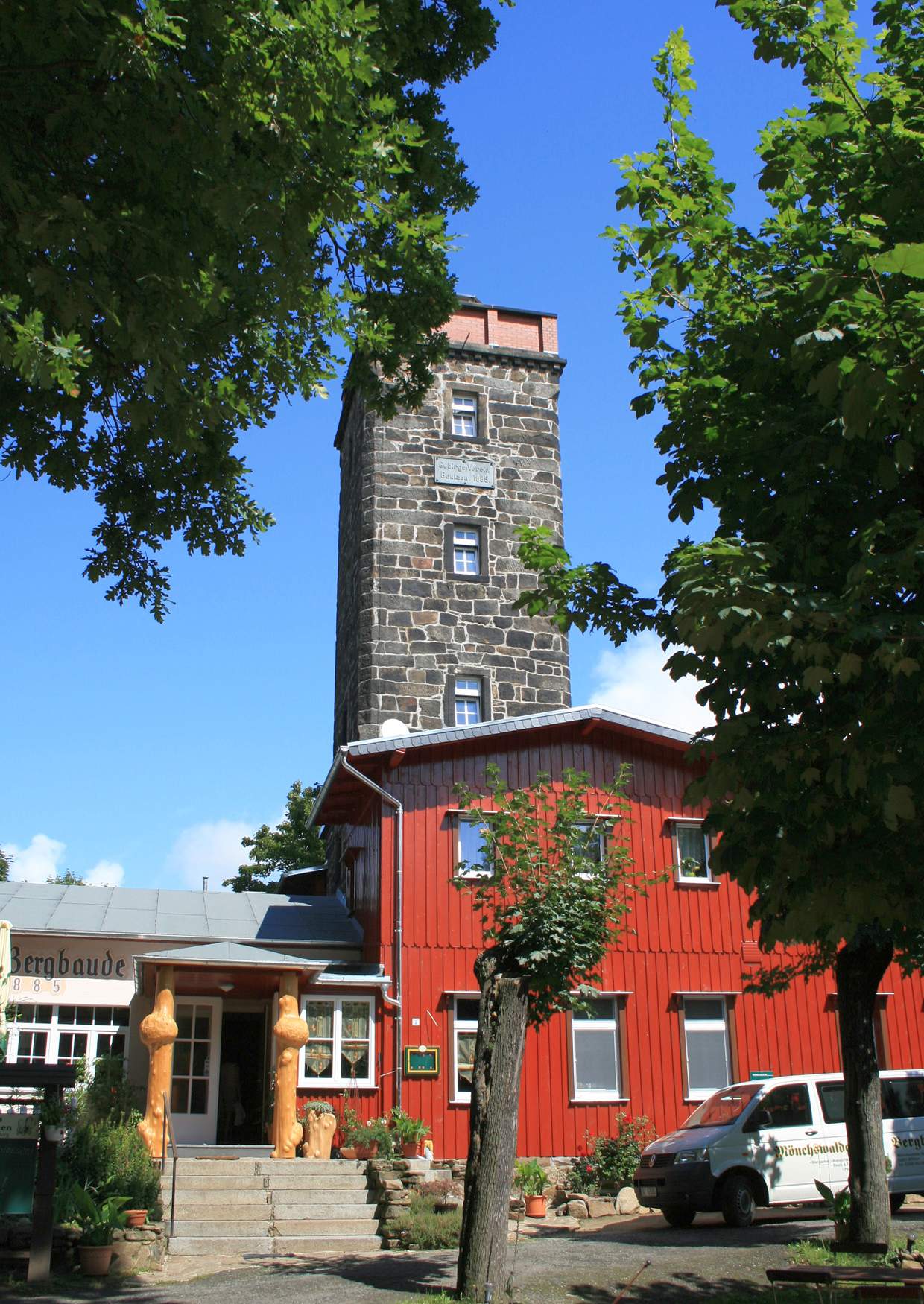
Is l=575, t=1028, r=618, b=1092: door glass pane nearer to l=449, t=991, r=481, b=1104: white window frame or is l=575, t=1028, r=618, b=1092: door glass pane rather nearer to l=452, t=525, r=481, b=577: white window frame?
l=449, t=991, r=481, b=1104: white window frame

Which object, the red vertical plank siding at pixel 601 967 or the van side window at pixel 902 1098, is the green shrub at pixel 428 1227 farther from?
the van side window at pixel 902 1098

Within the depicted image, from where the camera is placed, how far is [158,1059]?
16.7 m

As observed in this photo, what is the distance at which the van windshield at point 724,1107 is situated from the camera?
15617 millimetres

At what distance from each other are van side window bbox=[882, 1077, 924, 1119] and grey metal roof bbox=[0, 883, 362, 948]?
Answer: 861 cm

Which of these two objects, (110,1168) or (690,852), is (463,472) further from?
(110,1168)

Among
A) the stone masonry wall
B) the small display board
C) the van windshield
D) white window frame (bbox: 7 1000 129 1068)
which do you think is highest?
the stone masonry wall

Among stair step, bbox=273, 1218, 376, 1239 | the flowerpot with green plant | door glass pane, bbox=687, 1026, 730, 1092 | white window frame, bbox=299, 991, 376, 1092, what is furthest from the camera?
door glass pane, bbox=687, 1026, 730, 1092

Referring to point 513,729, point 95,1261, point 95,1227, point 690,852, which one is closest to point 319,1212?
point 95,1227

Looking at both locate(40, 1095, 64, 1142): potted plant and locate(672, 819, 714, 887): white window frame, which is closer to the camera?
locate(40, 1095, 64, 1142): potted plant

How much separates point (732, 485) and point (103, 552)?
4826 mm

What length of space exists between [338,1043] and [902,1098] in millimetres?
7913

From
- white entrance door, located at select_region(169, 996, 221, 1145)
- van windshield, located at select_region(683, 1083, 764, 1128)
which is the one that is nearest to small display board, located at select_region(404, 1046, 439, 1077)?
white entrance door, located at select_region(169, 996, 221, 1145)

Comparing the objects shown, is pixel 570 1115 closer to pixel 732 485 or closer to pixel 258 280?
pixel 732 485

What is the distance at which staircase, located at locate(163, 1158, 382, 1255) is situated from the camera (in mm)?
13625
